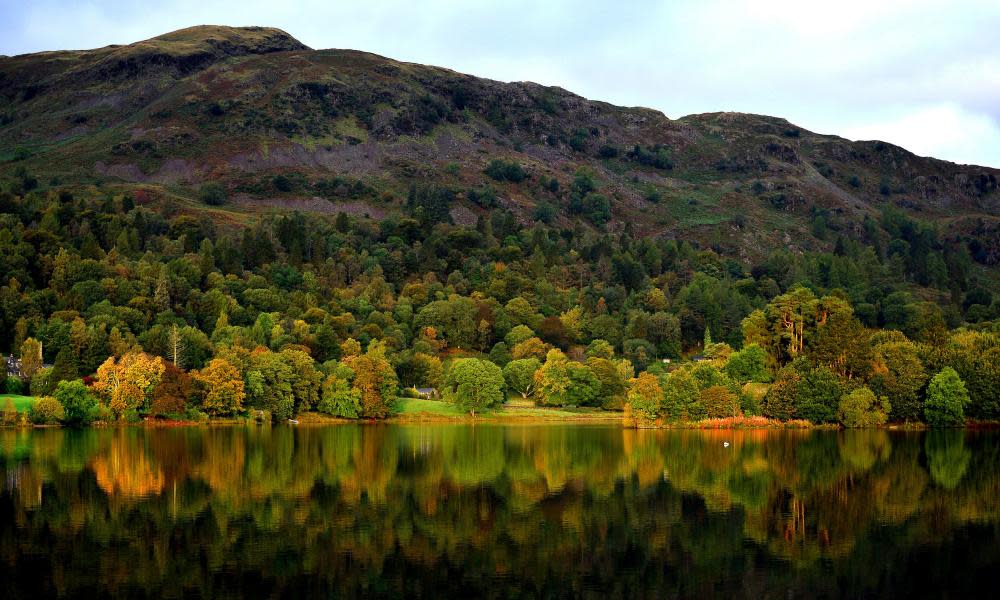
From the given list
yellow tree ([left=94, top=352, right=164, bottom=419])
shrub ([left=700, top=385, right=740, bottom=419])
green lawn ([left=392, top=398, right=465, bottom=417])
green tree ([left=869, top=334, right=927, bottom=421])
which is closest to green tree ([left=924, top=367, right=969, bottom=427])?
green tree ([left=869, top=334, right=927, bottom=421])

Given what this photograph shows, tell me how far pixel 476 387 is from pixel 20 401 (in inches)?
2066

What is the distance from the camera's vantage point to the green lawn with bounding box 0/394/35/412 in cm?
10289

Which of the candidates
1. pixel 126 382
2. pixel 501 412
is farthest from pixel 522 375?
pixel 126 382

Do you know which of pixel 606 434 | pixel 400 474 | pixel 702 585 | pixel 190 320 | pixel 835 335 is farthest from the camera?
pixel 190 320

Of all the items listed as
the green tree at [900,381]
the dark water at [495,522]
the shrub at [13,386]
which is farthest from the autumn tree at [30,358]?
the green tree at [900,381]

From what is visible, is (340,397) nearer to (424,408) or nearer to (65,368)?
(424,408)

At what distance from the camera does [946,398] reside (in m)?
103

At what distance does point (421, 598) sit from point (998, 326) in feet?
411

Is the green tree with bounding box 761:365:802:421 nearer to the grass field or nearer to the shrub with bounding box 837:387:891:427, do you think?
the shrub with bounding box 837:387:891:427

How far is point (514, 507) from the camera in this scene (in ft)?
170

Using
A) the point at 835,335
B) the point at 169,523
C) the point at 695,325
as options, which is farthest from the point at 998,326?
the point at 169,523

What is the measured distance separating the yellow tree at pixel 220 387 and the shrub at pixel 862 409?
66430mm

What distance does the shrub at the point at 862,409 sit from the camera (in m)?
104

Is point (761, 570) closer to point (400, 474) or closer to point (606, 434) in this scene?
point (400, 474)
